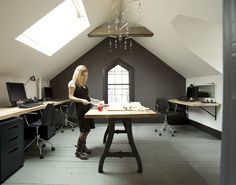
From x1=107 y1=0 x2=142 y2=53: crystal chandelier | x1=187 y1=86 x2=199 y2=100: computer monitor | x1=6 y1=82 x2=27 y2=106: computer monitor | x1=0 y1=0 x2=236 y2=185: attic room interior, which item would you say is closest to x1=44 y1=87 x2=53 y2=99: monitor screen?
x1=0 y1=0 x2=236 y2=185: attic room interior

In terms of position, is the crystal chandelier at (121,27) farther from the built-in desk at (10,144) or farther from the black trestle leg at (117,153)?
the built-in desk at (10,144)

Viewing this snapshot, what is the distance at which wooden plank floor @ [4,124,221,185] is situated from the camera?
2.47 metres

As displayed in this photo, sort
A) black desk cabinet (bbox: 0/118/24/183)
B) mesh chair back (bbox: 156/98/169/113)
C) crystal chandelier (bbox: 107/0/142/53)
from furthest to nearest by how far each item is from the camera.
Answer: mesh chair back (bbox: 156/98/169/113), crystal chandelier (bbox: 107/0/142/53), black desk cabinet (bbox: 0/118/24/183)

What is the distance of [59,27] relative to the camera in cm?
450

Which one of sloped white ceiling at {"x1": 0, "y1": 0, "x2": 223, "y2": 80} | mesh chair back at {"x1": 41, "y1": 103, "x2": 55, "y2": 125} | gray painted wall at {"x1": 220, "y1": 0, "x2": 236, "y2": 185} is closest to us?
gray painted wall at {"x1": 220, "y1": 0, "x2": 236, "y2": 185}

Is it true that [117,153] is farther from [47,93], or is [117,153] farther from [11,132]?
[47,93]

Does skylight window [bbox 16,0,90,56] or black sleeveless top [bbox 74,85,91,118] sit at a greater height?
skylight window [bbox 16,0,90,56]

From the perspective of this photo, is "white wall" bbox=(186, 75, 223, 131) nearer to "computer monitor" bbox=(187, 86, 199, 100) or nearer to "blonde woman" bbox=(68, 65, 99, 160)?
"computer monitor" bbox=(187, 86, 199, 100)

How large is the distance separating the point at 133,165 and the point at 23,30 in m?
2.57

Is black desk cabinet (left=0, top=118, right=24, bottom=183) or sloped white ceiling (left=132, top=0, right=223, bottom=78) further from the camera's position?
sloped white ceiling (left=132, top=0, right=223, bottom=78)

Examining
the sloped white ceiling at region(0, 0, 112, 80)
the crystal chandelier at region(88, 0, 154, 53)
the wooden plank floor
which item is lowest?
the wooden plank floor

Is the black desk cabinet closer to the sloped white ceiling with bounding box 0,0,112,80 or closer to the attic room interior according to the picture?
the attic room interior

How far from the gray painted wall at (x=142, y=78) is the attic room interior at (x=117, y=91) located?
0.03 meters

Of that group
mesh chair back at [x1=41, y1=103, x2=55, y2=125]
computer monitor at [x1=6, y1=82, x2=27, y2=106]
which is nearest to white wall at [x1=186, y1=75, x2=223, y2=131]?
mesh chair back at [x1=41, y1=103, x2=55, y2=125]
